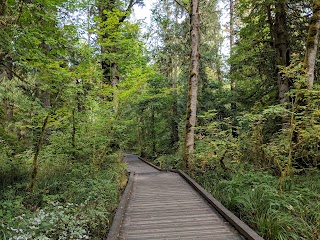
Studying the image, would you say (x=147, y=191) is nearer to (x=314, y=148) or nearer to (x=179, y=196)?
(x=179, y=196)

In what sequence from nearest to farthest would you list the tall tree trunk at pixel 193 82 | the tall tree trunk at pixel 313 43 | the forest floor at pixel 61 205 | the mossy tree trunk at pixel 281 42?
the forest floor at pixel 61 205 < the tall tree trunk at pixel 313 43 < the mossy tree trunk at pixel 281 42 < the tall tree trunk at pixel 193 82

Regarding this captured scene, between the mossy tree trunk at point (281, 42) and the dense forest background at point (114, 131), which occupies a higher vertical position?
the mossy tree trunk at point (281, 42)

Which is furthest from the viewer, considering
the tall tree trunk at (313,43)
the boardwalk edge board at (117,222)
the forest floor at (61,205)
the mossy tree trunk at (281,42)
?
the mossy tree trunk at (281,42)

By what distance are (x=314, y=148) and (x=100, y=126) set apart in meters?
6.17

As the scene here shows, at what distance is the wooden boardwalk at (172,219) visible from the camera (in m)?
3.98

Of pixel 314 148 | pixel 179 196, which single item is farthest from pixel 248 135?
pixel 179 196

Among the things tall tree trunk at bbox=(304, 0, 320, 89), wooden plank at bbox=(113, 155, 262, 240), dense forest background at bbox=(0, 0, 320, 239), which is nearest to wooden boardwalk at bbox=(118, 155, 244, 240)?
wooden plank at bbox=(113, 155, 262, 240)

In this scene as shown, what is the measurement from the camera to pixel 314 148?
625cm

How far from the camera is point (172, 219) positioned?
4.73 metres

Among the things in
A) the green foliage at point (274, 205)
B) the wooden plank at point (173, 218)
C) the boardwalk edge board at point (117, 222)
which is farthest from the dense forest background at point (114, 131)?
the wooden plank at point (173, 218)

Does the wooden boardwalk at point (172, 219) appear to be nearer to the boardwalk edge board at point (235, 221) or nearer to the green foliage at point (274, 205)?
the boardwalk edge board at point (235, 221)

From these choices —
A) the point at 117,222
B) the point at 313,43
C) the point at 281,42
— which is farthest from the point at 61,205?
the point at 281,42

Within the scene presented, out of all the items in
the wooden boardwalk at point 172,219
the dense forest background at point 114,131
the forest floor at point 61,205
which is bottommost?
the wooden boardwalk at point 172,219

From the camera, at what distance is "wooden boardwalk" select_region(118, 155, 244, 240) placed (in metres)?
3.98
